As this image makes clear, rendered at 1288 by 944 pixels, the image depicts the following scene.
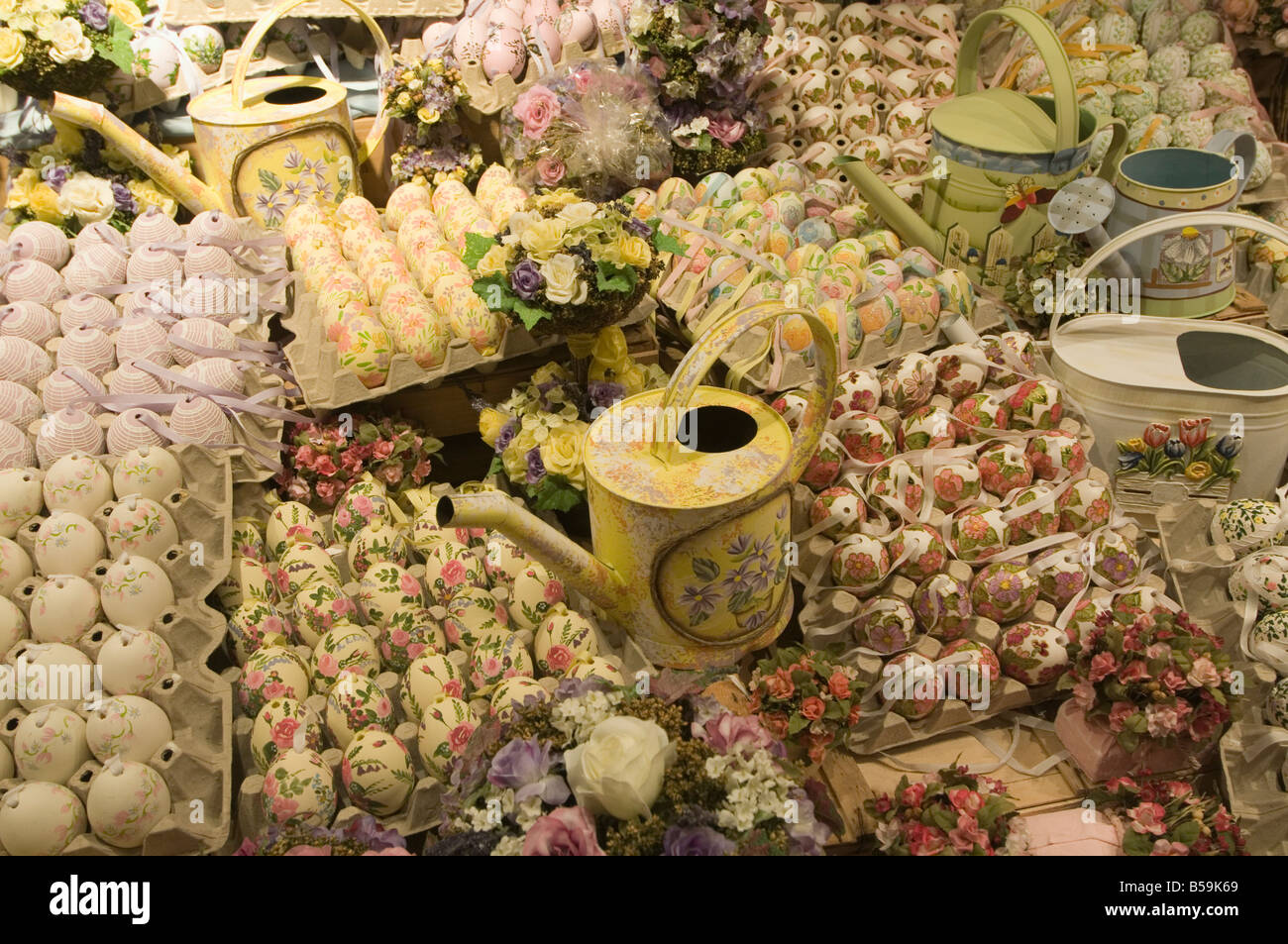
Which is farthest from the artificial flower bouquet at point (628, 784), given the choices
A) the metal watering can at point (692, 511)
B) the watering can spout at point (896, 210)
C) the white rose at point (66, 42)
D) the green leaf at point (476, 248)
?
the white rose at point (66, 42)

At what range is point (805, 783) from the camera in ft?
4.96

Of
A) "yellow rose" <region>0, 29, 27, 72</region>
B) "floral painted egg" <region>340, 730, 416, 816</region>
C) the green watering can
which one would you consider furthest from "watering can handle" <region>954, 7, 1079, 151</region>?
"yellow rose" <region>0, 29, 27, 72</region>

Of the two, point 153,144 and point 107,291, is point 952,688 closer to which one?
point 107,291

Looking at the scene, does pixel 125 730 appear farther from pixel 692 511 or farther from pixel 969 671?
pixel 969 671

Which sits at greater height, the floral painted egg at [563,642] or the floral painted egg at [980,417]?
the floral painted egg at [980,417]

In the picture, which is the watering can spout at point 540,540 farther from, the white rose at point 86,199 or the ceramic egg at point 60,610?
the white rose at point 86,199

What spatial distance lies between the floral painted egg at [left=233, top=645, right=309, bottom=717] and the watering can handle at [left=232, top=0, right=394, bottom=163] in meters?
1.72

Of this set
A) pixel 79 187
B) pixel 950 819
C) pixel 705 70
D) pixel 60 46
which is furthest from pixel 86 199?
pixel 950 819

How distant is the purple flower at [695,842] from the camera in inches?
47.4

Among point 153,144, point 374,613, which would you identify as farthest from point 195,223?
point 374,613

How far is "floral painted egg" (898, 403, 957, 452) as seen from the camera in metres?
2.08

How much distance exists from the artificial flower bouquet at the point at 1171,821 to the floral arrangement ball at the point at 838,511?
617 millimetres

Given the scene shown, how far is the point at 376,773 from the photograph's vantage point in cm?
160

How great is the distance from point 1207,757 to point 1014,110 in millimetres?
1593
